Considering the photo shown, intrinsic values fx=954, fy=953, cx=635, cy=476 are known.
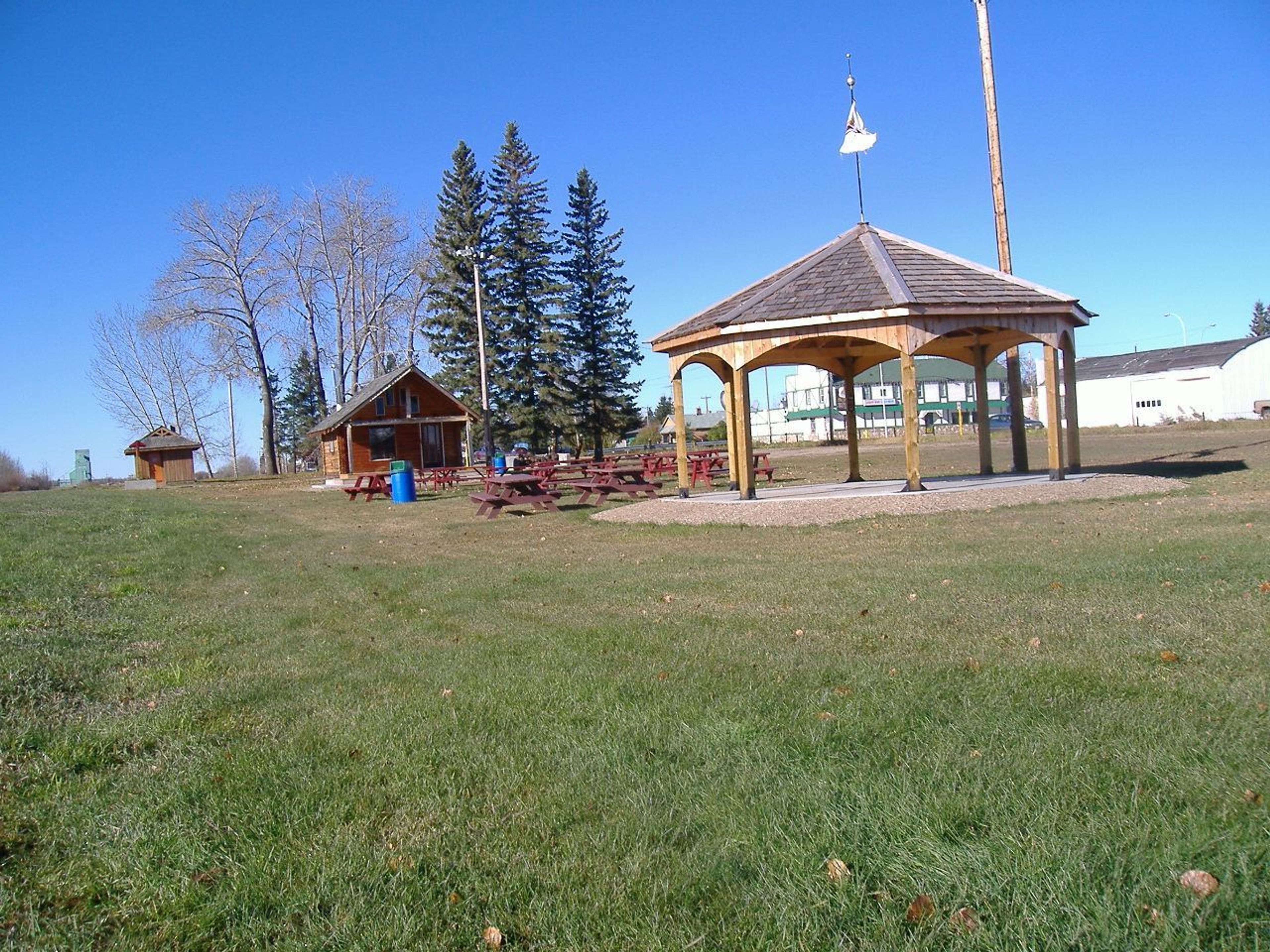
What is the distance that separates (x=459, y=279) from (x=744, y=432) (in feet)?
121

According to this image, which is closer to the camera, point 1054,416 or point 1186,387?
point 1054,416

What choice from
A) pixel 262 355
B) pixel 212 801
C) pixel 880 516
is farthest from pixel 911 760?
pixel 262 355

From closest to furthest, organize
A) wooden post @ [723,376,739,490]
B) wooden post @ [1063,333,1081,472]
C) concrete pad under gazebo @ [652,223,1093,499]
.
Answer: concrete pad under gazebo @ [652,223,1093,499], wooden post @ [1063,333,1081,472], wooden post @ [723,376,739,490]

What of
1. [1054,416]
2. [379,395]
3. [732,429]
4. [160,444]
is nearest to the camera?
[1054,416]

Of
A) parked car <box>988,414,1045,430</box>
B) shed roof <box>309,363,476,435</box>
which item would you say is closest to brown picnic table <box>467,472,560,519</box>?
shed roof <box>309,363,476,435</box>

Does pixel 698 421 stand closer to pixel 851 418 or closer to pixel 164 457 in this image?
pixel 164 457

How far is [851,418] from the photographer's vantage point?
21.6m

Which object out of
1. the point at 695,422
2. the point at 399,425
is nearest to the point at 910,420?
the point at 399,425

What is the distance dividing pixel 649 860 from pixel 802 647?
9.36 ft

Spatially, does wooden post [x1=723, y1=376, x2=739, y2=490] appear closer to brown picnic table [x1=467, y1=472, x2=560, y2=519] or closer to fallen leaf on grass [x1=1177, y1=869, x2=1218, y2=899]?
brown picnic table [x1=467, y1=472, x2=560, y2=519]

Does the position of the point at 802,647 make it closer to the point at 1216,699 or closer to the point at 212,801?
the point at 1216,699

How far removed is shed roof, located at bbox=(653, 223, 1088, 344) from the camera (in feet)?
49.6

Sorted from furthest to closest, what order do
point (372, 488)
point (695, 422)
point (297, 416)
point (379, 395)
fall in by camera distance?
point (695, 422)
point (297, 416)
point (379, 395)
point (372, 488)

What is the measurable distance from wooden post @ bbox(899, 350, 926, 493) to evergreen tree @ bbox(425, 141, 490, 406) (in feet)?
121
